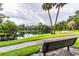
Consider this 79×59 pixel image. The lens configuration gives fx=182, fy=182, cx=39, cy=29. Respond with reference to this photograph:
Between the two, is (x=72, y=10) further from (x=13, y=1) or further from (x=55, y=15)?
(x=13, y=1)

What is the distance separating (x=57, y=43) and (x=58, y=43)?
0.01m

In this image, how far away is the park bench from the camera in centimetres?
215

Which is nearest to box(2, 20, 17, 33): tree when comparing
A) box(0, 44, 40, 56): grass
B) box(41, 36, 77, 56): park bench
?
box(0, 44, 40, 56): grass

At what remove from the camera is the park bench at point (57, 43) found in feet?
7.06

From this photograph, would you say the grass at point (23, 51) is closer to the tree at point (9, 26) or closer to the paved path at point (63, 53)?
the paved path at point (63, 53)

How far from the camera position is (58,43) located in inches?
85.4

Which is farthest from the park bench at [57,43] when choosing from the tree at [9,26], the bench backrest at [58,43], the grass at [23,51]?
the tree at [9,26]

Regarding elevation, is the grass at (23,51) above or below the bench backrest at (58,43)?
below

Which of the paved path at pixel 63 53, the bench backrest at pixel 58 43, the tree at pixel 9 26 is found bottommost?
the paved path at pixel 63 53

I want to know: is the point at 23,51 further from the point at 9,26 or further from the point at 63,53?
the point at 63,53

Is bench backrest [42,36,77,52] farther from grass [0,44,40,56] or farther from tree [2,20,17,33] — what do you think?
tree [2,20,17,33]

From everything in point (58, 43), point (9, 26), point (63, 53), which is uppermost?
point (9, 26)

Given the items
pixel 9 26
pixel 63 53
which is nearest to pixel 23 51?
pixel 9 26

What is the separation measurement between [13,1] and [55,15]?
0.52 meters
